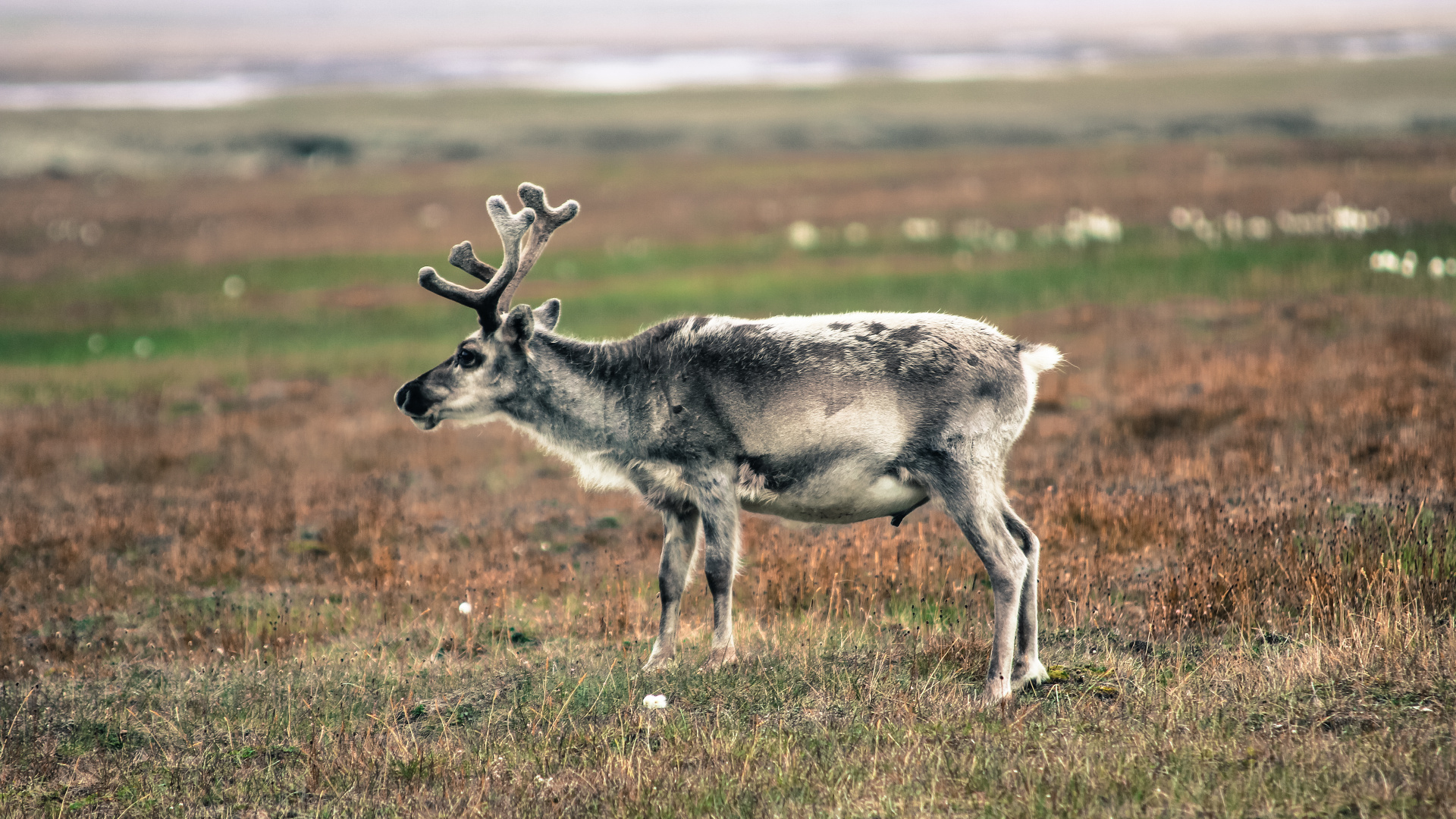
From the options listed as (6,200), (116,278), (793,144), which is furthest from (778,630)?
(793,144)

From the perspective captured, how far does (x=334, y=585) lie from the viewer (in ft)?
34.9

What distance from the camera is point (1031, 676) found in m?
6.86

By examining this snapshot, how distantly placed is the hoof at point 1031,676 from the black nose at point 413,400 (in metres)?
4.09

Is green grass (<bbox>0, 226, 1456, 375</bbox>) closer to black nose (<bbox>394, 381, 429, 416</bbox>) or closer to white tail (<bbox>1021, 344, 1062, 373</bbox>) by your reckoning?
black nose (<bbox>394, 381, 429, 416</bbox>)

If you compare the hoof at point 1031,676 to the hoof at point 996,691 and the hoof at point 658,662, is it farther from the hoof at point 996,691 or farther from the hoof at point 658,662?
the hoof at point 658,662

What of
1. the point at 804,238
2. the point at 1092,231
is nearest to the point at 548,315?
the point at 1092,231

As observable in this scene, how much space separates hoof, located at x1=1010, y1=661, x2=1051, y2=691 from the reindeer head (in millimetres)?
3658

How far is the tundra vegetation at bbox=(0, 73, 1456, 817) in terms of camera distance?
5734mm

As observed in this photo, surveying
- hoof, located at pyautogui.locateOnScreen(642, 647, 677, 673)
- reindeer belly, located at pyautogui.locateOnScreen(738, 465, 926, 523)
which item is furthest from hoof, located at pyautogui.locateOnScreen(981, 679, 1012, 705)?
hoof, located at pyautogui.locateOnScreen(642, 647, 677, 673)

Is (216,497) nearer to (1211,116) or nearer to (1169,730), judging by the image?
(1169,730)

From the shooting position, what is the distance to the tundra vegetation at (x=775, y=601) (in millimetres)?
5734

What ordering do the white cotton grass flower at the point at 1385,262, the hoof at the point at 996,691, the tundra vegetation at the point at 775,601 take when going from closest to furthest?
the tundra vegetation at the point at 775,601 < the hoof at the point at 996,691 < the white cotton grass flower at the point at 1385,262

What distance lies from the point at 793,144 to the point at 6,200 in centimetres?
4196

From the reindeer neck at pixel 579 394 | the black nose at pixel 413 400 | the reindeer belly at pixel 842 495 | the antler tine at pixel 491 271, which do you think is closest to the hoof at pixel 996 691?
the reindeer belly at pixel 842 495
